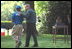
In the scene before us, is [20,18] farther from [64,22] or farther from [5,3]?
[64,22]

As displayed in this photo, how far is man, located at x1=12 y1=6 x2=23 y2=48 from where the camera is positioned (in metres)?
7.21

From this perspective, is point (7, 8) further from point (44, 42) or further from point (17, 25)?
point (44, 42)

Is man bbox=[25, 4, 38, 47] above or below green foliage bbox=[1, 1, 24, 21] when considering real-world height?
below

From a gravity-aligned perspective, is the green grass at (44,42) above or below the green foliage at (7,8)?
below

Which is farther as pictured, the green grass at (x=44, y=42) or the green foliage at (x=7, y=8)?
the green foliage at (x=7, y=8)

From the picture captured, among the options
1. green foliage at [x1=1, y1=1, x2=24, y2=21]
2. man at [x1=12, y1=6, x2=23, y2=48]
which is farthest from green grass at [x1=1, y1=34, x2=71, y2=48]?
green foliage at [x1=1, y1=1, x2=24, y2=21]

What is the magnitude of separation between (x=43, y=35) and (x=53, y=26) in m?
0.41

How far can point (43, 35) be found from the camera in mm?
7883

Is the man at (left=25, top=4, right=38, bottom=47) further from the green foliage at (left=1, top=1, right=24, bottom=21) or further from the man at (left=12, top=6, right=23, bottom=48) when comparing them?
the green foliage at (left=1, top=1, right=24, bottom=21)

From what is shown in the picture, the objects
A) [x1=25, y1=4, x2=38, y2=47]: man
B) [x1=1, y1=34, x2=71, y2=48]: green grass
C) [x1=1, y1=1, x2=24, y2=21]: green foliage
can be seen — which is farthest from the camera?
[x1=1, y1=1, x2=24, y2=21]: green foliage

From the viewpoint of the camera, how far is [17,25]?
7.28 m

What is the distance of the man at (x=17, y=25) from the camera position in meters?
7.21

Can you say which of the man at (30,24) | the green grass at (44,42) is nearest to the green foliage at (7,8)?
the man at (30,24)

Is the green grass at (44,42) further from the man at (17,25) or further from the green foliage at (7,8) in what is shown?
the green foliage at (7,8)
